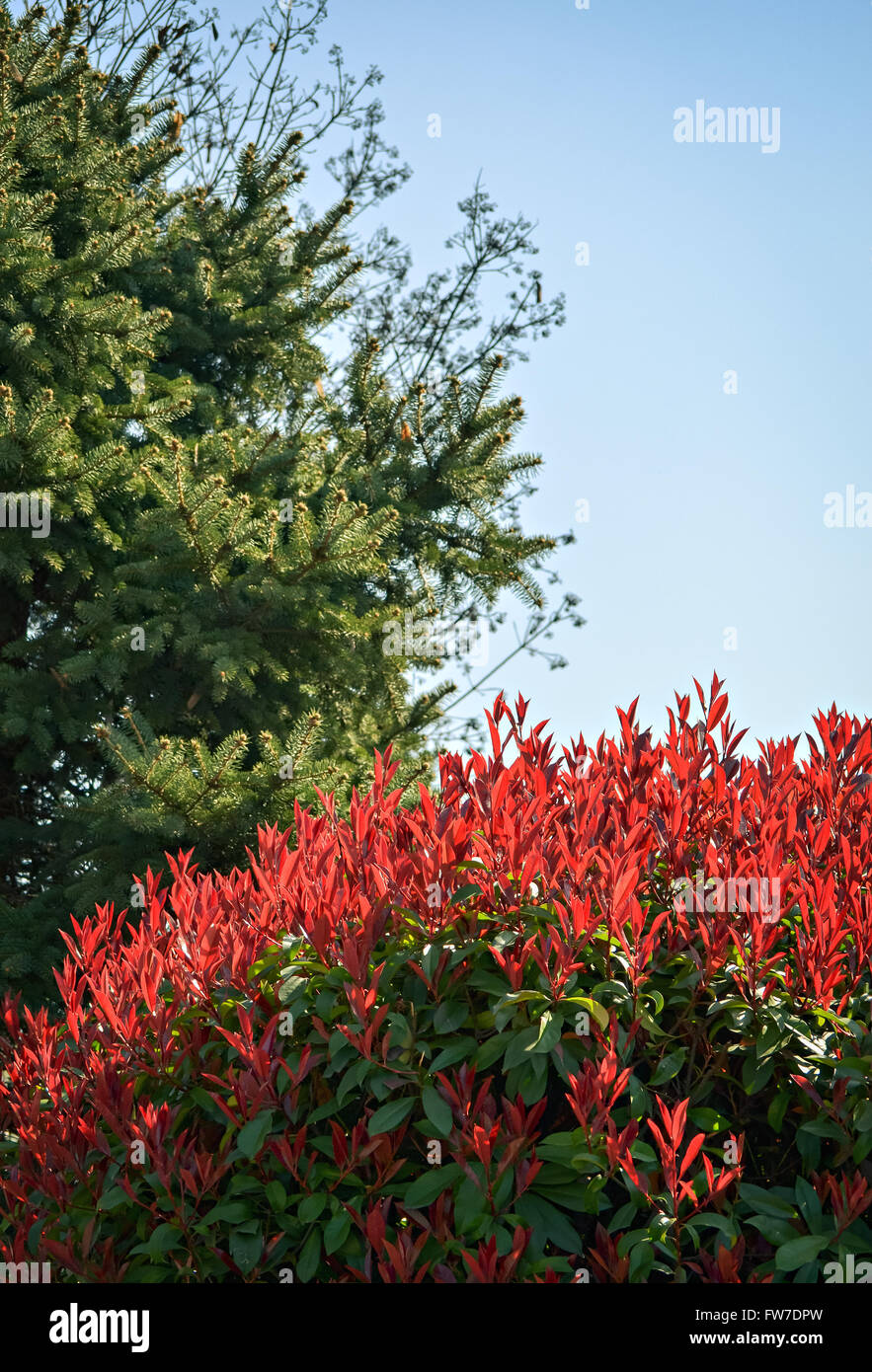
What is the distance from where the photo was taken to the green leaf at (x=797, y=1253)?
2.23 meters

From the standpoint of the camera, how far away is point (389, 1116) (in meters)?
2.36

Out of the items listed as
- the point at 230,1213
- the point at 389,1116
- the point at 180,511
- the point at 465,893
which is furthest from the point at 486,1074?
the point at 180,511

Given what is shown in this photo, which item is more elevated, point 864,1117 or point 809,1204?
point 864,1117

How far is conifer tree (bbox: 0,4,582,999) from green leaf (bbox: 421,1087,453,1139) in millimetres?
3105

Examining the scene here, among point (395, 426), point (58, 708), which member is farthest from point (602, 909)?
point (395, 426)

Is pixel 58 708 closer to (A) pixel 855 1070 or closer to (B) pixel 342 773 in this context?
(B) pixel 342 773

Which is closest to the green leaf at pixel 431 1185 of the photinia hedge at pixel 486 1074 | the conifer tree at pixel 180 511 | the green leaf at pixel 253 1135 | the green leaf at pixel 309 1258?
the photinia hedge at pixel 486 1074

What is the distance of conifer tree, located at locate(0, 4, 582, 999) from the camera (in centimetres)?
571

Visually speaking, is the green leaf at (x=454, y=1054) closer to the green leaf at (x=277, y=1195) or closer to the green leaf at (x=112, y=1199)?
the green leaf at (x=277, y=1195)

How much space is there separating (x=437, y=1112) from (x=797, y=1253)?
0.76 m

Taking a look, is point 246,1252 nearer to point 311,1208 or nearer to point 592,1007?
point 311,1208

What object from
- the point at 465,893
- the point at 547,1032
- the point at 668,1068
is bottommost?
the point at 668,1068

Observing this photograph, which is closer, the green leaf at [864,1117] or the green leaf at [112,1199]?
the green leaf at [864,1117]

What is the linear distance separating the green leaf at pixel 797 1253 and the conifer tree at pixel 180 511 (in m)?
3.54
